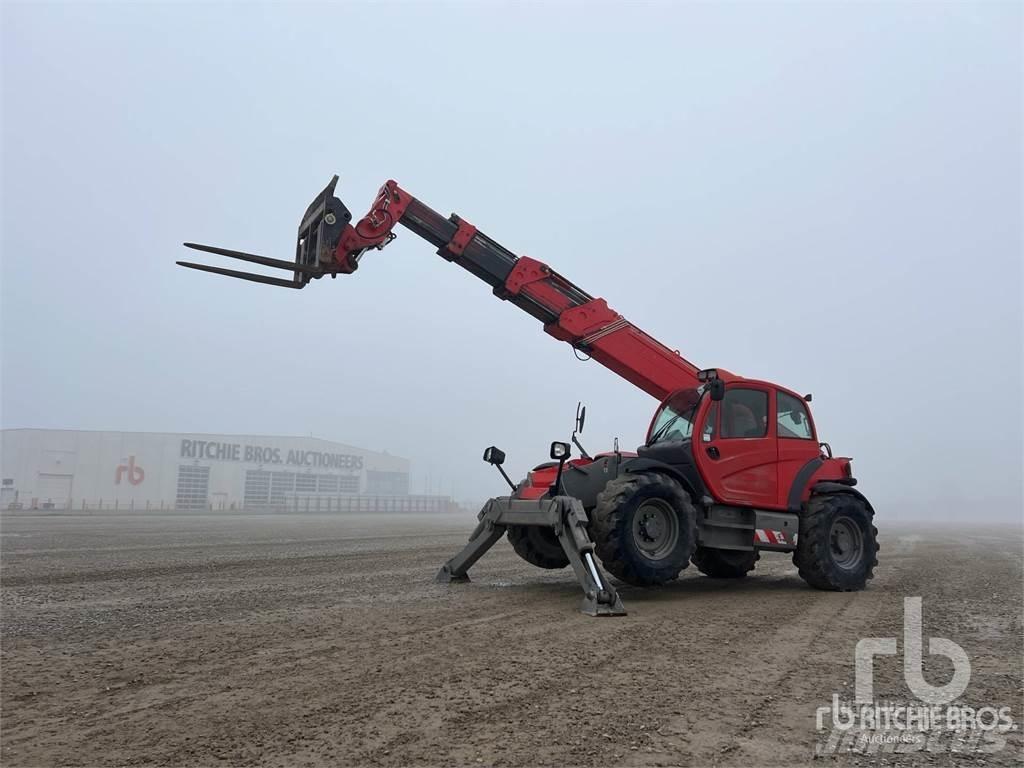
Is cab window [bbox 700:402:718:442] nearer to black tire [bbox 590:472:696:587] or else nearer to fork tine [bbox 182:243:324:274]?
black tire [bbox 590:472:696:587]

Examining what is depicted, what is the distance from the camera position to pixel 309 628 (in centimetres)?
546

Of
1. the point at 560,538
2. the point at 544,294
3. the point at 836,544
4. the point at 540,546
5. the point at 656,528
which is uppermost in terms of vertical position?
the point at 544,294

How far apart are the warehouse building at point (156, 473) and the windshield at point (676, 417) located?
141ft

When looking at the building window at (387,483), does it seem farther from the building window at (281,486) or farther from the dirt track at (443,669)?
the dirt track at (443,669)

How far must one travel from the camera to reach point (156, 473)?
55.3m

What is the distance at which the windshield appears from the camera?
28.3 feet

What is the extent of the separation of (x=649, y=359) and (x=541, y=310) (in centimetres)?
162

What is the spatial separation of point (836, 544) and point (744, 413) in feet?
6.90

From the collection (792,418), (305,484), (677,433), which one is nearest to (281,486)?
(305,484)

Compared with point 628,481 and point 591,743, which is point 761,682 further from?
point 628,481

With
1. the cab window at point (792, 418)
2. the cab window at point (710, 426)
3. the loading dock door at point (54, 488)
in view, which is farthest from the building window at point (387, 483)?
the cab window at point (710, 426)

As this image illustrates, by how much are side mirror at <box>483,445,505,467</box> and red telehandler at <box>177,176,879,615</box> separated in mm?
17

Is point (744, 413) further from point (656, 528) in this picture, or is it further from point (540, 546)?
point (540, 546)

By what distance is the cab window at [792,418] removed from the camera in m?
8.91
